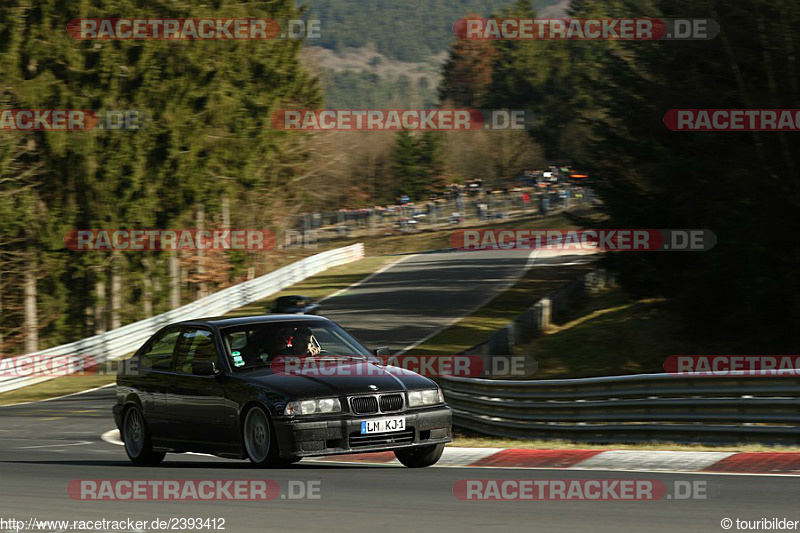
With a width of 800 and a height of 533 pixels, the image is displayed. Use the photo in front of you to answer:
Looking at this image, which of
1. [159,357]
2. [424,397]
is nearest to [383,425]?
[424,397]

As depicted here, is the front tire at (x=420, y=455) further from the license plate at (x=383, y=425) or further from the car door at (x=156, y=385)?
the car door at (x=156, y=385)

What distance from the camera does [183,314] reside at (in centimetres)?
3575

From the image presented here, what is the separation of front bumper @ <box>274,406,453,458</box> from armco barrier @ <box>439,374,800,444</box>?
10.9ft

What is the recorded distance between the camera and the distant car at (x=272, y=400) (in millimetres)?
9422

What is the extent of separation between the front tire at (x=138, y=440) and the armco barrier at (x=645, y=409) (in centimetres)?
480

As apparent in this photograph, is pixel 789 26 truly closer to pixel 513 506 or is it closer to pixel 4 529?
pixel 513 506

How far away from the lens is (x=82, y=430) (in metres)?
18.0

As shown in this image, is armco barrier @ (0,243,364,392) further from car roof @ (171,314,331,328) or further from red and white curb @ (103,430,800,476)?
red and white curb @ (103,430,800,476)

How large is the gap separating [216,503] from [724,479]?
3857mm

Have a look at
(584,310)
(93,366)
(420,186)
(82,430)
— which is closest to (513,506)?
(82,430)

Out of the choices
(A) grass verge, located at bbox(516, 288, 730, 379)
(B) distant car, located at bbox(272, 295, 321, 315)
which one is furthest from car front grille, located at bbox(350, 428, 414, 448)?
(B) distant car, located at bbox(272, 295, 321, 315)

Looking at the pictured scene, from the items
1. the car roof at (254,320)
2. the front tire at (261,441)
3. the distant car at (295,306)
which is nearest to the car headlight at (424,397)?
the front tire at (261,441)

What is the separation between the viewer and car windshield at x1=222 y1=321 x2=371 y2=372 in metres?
10.4

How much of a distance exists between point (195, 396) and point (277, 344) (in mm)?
933
